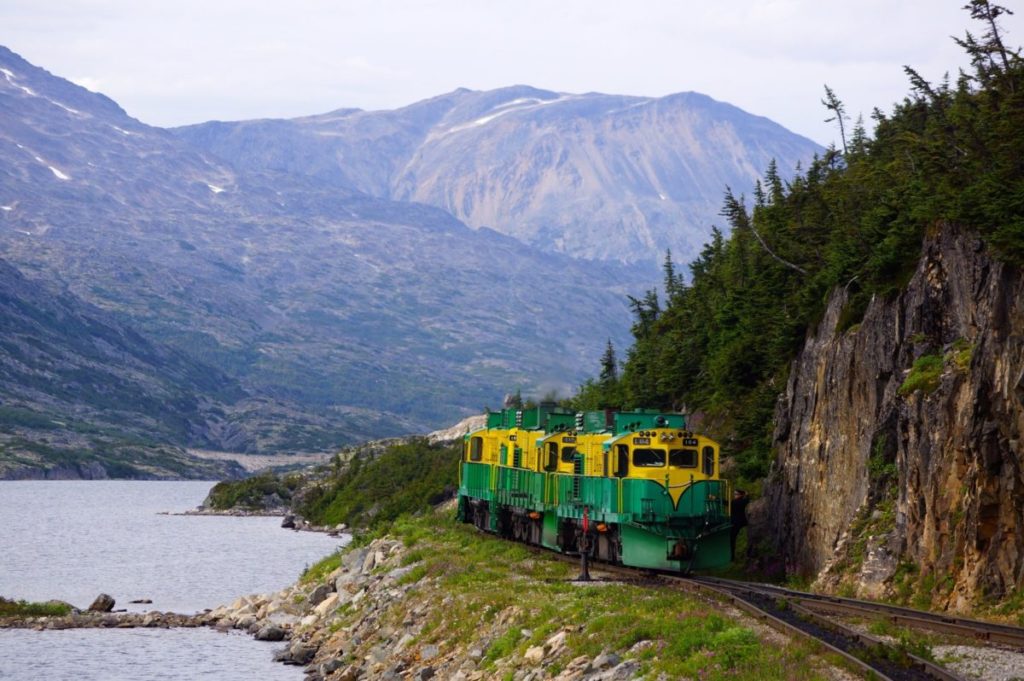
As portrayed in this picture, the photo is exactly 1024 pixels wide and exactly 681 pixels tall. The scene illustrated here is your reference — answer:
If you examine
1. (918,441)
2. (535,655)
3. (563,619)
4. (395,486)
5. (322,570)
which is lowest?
(535,655)

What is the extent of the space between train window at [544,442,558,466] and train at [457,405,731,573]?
0.14 feet

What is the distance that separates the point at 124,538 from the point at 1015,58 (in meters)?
131

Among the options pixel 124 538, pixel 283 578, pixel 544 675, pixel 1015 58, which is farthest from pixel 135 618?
pixel 124 538

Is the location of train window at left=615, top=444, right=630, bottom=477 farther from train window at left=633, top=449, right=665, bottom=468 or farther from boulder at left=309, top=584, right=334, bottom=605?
boulder at left=309, top=584, right=334, bottom=605

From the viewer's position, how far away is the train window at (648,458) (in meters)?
50.7

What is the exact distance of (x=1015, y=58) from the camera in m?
51.5

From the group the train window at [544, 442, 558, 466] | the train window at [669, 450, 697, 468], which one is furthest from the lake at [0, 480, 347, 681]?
the train window at [669, 450, 697, 468]

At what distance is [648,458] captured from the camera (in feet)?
167

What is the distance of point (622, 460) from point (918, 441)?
12.0 m

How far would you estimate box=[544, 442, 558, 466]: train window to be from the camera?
59469mm

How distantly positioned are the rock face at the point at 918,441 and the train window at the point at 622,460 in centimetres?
690

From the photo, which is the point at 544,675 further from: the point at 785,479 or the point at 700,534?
the point at 785,479

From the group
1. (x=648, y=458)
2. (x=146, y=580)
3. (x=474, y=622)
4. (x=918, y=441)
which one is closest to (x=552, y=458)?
(x=648, y=458)

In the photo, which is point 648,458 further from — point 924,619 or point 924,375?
point 924,619
